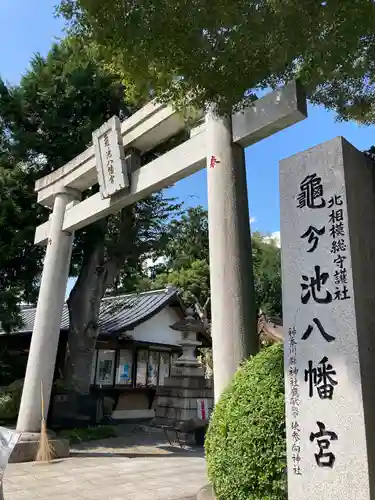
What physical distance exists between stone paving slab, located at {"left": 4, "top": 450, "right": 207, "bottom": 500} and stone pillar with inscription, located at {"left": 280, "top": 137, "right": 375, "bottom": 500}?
9.41ft

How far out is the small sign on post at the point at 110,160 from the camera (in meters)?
7.43

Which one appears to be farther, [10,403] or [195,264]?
[195,264]

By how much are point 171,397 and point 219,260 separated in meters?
7.19

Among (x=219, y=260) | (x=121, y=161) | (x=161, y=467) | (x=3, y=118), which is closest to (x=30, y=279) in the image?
(x=3, y=118)

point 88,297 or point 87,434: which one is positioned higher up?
point 88,297

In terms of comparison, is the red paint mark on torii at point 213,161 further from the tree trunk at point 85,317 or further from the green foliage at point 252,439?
the tree trunk at point 85,317

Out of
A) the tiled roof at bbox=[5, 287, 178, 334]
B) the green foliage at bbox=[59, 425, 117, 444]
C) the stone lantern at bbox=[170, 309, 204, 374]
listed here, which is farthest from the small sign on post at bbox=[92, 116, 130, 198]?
the tiled roof at bbox=[5, 287, 178, 334]

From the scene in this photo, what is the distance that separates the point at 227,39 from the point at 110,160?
4.08m

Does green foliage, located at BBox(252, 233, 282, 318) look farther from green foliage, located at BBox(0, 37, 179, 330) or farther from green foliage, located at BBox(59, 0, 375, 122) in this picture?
green foliage, located at BBox(59, 0, 375, 122)

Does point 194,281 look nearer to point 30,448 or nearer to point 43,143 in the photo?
point 43,143

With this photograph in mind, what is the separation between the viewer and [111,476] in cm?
636

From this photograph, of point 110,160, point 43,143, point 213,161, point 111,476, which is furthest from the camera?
point 43,143

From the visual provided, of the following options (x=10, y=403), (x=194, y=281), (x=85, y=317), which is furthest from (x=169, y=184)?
(x=194, y=281)

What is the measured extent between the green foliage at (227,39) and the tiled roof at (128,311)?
11637 mm
